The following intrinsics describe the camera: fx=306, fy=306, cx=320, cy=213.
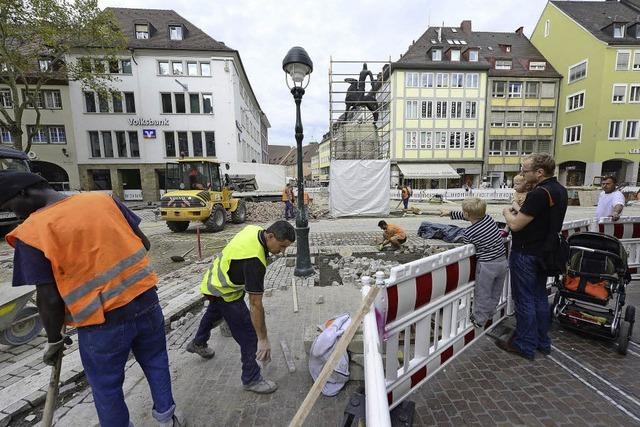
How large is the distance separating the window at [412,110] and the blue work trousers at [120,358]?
34.3 meters

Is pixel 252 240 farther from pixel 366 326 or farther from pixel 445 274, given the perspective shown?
pixel 445 274

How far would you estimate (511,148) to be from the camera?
34094 mm

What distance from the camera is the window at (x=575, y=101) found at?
1230 inches

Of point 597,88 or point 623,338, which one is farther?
point 597,88

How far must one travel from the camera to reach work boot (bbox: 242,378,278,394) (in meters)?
2.78

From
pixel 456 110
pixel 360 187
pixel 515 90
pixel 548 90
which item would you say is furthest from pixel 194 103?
pixel 548 90

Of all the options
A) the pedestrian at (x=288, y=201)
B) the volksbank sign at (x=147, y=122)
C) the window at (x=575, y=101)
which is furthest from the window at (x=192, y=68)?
the window at (x=575, y=101)

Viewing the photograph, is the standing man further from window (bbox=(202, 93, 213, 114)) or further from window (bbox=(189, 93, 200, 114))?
window (bbox=(189, 93, 200, 114))

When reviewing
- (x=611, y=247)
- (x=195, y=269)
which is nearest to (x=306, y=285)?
(x=195, y=269)

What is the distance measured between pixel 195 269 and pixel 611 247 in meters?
6.98

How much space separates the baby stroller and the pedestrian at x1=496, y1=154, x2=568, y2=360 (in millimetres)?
647

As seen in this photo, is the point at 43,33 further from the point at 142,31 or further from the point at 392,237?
the point at 392,237

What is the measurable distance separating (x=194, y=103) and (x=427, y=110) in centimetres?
2344

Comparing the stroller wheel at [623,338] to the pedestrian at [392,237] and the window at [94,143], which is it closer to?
the pedestrian at [392,237]
